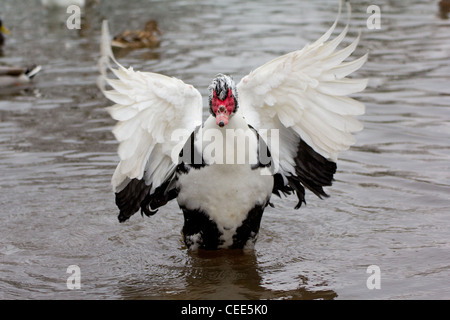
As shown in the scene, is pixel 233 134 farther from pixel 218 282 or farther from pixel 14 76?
pixel 14 76

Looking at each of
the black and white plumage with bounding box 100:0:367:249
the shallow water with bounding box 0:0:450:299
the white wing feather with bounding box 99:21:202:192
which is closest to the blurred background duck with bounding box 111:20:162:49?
the shallow water with bounding box 0:0:450:299

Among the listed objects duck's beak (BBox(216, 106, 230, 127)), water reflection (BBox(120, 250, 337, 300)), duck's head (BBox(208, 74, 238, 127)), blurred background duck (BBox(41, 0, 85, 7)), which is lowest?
water reflection (BBox(120, 250, 337, 300))

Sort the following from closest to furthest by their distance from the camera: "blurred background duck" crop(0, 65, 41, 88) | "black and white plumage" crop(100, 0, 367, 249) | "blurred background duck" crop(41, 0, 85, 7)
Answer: "black and white plumage" crop(100, 0, 367, 249) → "blurred background duck" crop(0, 65, 41, 88) → "blurred background duck" crop(41, 0, 85, 7)

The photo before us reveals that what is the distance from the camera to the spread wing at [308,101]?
5.29 m

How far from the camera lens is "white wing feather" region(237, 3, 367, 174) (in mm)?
5285

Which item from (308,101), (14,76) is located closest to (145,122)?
(308,101)

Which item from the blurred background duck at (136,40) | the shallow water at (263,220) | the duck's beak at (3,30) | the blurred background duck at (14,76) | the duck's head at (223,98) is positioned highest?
the duck's beak at (3,30)

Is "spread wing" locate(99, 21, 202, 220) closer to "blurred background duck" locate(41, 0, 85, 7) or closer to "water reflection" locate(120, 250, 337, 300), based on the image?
"water reflection" locate(120, 250, 337, 300)

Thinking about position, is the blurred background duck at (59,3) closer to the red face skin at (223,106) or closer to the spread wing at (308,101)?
the spread wing at (308,101)

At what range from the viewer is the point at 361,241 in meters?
6.24

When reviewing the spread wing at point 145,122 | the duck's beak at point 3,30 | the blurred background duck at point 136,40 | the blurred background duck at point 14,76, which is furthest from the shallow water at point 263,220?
the duck's beak at point 3,30

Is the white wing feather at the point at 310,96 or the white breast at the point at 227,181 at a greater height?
the white wing feather at the point at 310,96

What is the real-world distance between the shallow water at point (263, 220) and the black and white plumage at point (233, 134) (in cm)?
53
